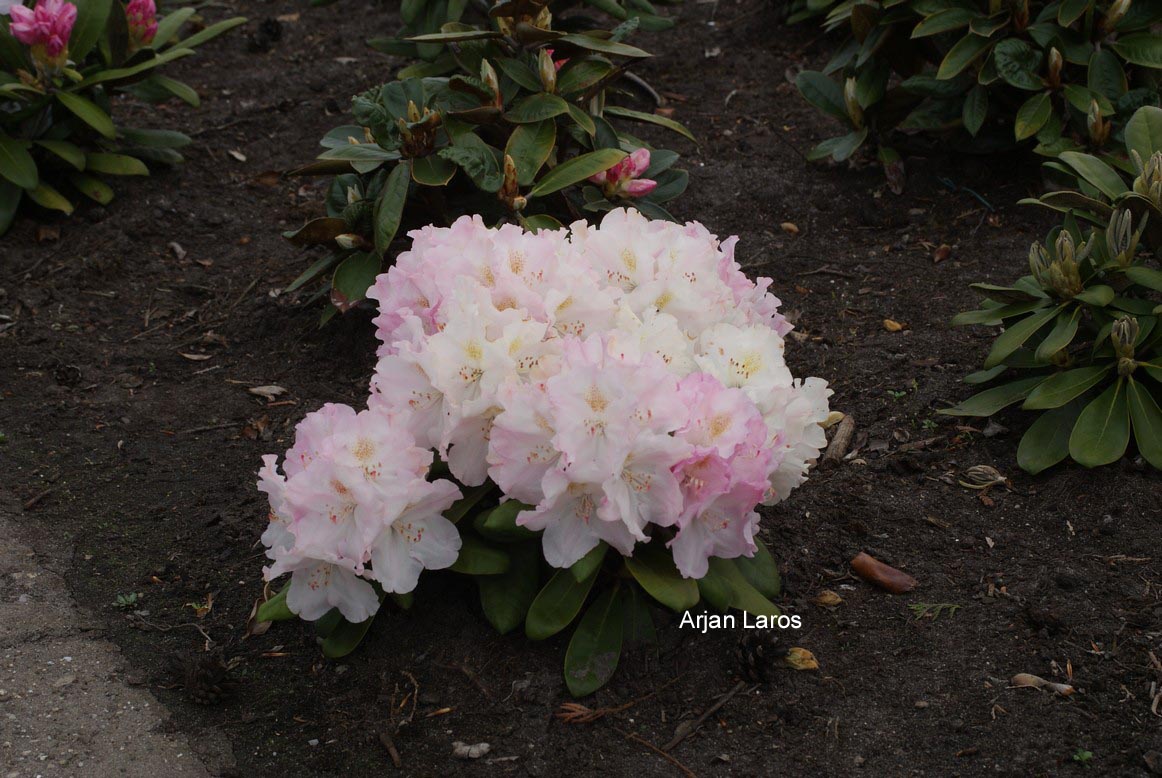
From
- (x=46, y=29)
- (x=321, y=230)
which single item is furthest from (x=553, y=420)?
(x=46, y=29)

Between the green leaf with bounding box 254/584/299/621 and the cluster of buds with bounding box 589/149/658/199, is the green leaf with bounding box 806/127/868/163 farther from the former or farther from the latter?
the green leaf with bounding box 254/584/299/621

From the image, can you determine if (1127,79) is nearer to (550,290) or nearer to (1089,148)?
(1089,148)

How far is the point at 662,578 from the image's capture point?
2.08 m

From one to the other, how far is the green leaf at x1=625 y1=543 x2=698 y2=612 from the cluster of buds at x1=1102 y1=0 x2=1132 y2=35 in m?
2.56

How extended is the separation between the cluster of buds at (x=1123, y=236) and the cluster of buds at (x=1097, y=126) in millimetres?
1004

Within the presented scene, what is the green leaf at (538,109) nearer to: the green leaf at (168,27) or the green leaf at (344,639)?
the green leaf at (344,639)

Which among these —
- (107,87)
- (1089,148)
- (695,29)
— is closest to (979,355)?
(1089,148)

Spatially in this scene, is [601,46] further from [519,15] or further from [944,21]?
[944,21]

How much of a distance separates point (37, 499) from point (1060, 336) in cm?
256

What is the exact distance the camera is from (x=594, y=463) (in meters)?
1.86

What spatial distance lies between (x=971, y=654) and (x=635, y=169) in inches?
63.5

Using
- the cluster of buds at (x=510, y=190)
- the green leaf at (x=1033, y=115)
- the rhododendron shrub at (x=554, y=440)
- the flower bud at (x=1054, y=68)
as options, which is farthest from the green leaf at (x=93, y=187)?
the flower bud at (x=1054, y=68)

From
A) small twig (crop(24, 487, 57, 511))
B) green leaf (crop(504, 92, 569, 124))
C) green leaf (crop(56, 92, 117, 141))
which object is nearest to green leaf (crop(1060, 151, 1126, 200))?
green leaf (crop(504, 92, 569, 124))

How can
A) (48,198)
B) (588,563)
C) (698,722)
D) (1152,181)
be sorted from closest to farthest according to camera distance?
1. (588,563)
2. (698,722)
3. (1152,181)
4. (48,198)
